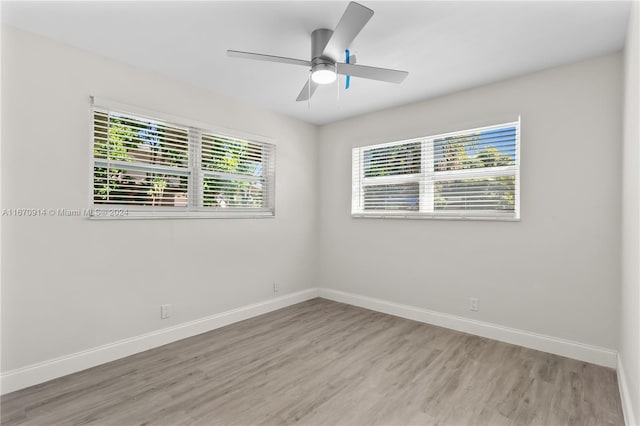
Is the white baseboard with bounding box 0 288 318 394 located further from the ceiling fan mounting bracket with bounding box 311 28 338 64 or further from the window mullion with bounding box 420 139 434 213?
the ceiling fan mounting bracket with bounding box 311 28 338 64

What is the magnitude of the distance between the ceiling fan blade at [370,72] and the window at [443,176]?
1488 millimetres

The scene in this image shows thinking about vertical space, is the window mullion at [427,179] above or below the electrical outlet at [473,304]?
above

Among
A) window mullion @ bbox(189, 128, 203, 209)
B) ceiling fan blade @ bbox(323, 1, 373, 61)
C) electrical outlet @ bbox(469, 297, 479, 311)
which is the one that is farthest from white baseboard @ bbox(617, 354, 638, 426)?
window mullion @ bbox(189, 128, 203, 209)

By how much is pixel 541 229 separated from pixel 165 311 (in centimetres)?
356

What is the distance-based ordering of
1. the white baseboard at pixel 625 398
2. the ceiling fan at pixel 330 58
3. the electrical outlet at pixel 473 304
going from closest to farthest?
Answer: the white baseboard at pixel 625 398 → the ceiling fan at pixel 330 58 → the electrical outlet at pixel 473 304

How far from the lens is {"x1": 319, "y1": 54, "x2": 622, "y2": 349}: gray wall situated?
2.59 m

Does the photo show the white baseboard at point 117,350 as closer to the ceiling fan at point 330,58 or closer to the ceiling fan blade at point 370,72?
the ceiling fan at point 330,58

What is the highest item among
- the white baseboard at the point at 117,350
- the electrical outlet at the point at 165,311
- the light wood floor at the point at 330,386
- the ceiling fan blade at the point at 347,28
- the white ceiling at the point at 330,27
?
the white ceiling at the point at 330,27

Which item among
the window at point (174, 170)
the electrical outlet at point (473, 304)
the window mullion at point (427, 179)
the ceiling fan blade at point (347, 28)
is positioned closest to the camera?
the ceiling fan blade at point (347, 28)

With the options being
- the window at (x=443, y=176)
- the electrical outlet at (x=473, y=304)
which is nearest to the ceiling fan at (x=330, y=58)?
the window at (x=443, y=176)

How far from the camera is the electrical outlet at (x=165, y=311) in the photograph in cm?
301

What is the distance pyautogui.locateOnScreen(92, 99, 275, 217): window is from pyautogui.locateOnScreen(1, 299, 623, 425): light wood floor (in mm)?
1349

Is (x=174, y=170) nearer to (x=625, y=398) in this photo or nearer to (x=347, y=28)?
(x=347, y=28)

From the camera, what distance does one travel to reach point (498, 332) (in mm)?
3102
